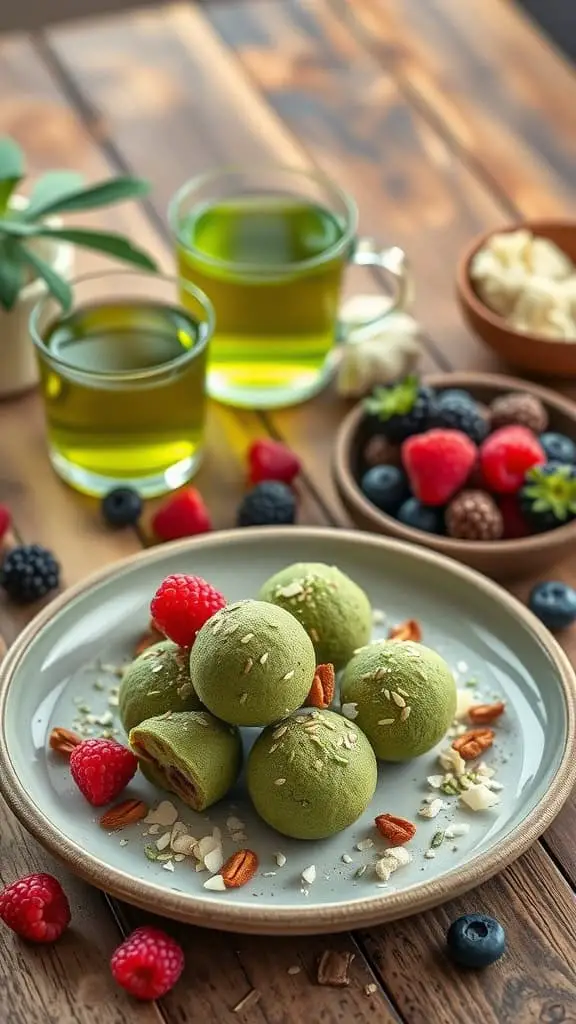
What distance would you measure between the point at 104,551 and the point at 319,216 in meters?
0.54

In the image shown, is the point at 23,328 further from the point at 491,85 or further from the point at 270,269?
the point at 491,85

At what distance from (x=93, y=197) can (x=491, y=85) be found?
0.89 m

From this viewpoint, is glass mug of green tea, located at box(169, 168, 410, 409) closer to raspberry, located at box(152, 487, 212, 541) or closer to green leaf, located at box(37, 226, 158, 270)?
green leaf, located at box(37, 226, 158, 270)

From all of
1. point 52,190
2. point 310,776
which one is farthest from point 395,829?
point 52,190

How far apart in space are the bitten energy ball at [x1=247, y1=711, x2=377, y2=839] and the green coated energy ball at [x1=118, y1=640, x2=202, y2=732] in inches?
3.3

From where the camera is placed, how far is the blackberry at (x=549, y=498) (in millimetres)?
1596

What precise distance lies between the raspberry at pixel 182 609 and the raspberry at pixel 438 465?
39 cm

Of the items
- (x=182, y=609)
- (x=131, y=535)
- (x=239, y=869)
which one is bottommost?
(x=131, y=535)

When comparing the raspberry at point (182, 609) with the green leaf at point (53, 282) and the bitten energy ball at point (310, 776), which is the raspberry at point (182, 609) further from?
the green leaf at point (53, 282)

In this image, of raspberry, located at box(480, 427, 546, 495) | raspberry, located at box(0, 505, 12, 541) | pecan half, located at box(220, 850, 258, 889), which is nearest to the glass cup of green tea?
raspberry, located at box(0, 505, 12, 541)

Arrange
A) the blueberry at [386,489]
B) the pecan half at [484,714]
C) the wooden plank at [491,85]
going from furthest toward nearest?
the wooden plank at [491,85] < the blueberry at [386,489] < the pecan half at [484,714]

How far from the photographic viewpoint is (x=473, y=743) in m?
1.35

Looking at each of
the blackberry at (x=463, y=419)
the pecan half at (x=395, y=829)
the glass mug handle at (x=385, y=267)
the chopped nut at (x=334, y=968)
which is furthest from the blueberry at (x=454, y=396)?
the chopped nut at (x=334, y=968)

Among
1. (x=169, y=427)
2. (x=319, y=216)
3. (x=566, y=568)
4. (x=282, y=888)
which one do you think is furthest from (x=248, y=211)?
(x=282, y=888)
